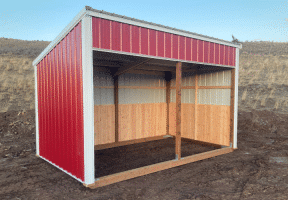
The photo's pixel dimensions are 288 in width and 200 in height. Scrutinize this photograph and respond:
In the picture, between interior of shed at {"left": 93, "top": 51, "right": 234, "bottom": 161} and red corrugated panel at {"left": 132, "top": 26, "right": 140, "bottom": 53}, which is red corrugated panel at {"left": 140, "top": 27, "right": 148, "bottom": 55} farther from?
interior of shed at {"left": 93, "top": 51, "right": 234, "bottom": 161}

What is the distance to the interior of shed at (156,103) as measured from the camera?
8.45 meters

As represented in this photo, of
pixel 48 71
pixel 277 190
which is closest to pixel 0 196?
pixel 48 71

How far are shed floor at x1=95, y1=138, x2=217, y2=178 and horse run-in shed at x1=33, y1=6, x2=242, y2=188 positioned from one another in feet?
1.78

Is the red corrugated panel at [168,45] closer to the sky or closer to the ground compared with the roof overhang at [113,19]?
closer to the ground

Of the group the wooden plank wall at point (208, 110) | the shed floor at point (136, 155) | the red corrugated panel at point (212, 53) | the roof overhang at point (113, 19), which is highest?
the roof overhang at point (113, 19)

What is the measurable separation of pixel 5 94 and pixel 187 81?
13.7 meters

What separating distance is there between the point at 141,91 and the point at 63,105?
4663 millimetres

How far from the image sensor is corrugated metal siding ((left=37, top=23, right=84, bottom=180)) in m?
4.96

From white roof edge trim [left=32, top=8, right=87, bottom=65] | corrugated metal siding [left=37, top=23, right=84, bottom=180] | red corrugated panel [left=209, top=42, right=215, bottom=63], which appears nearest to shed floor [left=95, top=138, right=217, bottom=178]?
corrugated metal siding [left=37, top=23, right=84, bottom=180]

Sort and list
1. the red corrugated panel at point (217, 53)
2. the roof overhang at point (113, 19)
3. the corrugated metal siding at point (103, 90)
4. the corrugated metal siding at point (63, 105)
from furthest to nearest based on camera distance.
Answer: the corrugated metal siding at point (103, 90)
the red corrugated panel at point (217, 53)
the corrugated metal siding at point (63, 105)
the roof overhang at point (113, 19)

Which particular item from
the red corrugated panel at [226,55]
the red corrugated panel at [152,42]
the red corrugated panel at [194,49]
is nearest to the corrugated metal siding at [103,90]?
the red corrugated panel at [152,42]

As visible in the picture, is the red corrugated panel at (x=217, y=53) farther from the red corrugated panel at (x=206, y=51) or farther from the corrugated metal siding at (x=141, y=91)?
the corrugated metal siding at (x=141, y=91)

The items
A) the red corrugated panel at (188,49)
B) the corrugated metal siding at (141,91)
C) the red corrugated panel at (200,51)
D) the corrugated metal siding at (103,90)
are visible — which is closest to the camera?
the red corrugated panel at (188,49)

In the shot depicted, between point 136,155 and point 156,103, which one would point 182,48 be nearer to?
point 136,155
